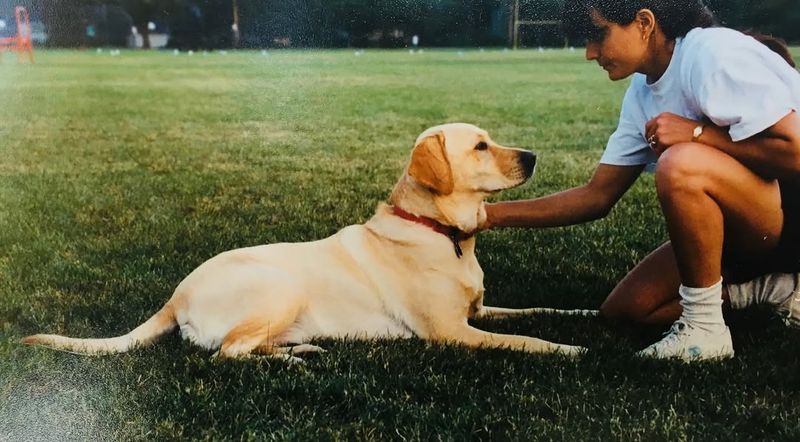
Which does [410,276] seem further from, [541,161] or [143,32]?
[541,161]

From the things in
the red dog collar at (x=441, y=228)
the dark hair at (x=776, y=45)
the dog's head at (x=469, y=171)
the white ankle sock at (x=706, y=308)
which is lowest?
the white ankle sock at (x=706, y=308)

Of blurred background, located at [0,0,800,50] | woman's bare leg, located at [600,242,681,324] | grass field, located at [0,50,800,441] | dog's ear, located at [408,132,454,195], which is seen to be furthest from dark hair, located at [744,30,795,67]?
dog's ear, located at [408,132,454,195]

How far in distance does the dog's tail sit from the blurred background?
1.04 metres

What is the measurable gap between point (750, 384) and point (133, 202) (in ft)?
11.7

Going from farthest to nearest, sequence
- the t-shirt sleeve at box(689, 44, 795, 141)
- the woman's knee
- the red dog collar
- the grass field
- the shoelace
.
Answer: the red dog collar < the shoelace < the woman's knee < the t-shirt sleeve at box(689, 44, 795, 141) < the grass field

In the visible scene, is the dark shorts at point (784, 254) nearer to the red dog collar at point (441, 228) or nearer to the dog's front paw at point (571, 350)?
the dog's front paw at point (571, 350)

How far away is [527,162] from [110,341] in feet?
5.17

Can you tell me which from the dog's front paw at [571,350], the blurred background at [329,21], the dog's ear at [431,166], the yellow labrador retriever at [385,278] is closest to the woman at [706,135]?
the dog's front paw at [571,350]

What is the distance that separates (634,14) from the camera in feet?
9.05

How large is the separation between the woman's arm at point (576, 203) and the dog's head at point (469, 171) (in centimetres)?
18

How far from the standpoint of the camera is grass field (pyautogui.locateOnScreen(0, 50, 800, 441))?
2.35 meters

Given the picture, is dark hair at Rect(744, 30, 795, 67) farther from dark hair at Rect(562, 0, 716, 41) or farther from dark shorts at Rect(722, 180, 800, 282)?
dark shorts at Rect(722, 180, 800, 282)

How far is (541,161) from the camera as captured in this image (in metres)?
6.27

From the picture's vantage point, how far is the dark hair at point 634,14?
2742mm
